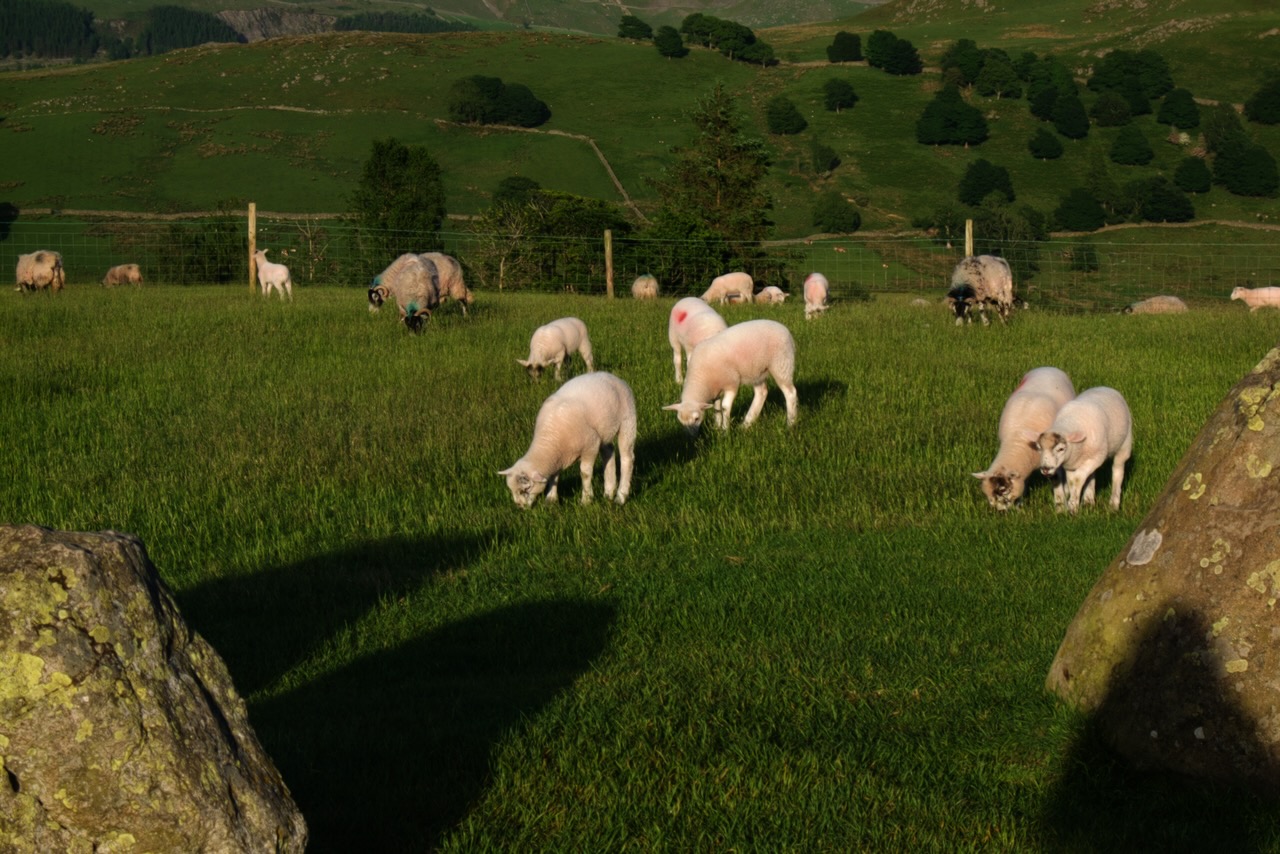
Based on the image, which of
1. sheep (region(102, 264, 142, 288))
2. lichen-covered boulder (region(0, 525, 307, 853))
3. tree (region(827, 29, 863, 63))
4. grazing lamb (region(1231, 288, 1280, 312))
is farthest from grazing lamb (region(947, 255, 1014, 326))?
tree (region(827, 29, 863, 63))

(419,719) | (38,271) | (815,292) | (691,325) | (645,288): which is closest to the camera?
(419,719)

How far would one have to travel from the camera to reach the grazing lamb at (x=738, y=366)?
43.7ft

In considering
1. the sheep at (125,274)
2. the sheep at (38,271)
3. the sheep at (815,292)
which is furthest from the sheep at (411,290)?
the sheep at (125,274)

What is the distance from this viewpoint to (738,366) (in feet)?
Answer: 44.2

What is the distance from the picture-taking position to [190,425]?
45.5ft

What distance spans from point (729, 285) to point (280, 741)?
1034 inches

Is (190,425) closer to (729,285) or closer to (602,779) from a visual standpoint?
(602,779)

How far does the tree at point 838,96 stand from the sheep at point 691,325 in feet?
332

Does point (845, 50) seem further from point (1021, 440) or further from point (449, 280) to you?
point (1021, 440)

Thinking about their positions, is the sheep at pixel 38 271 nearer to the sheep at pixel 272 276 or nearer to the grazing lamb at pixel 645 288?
the sheep at pixel 272 276

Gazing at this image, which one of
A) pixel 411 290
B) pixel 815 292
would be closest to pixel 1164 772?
pixel 411 290

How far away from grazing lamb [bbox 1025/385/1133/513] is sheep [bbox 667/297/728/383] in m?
5.48

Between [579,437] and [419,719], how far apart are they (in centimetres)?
498

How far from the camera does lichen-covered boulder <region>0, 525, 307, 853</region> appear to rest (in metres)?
3.06
